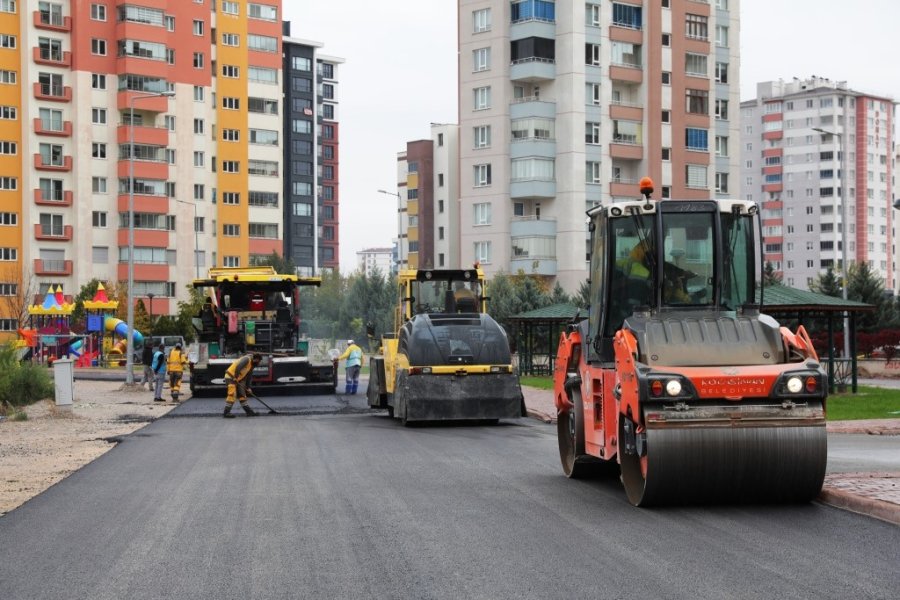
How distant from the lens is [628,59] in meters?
79.9

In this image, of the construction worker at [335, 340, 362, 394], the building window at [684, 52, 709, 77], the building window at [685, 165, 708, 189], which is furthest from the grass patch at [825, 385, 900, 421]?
the building window at [684, 52, 709, 77]

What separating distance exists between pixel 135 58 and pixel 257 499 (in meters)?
79.2

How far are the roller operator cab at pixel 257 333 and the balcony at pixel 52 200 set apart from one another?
52.0 metres

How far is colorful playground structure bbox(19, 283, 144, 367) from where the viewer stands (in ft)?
203

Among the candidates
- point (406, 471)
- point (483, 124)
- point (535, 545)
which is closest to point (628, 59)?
point (483, 124)

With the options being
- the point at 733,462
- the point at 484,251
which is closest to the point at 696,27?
the point at 484,251

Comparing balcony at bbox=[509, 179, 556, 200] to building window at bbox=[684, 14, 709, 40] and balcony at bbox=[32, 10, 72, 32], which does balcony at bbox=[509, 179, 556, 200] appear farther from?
balcony at bbox=[32, 10, 72, 32]

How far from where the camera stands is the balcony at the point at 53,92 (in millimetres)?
86000

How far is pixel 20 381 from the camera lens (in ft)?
104

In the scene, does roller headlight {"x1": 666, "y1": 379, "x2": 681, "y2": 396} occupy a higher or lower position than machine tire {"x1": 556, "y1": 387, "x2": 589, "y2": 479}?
higher

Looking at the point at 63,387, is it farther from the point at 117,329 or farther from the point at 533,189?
the point at 533,189

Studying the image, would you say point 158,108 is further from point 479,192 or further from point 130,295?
point 130,295

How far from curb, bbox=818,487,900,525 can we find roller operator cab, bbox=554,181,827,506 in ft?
0.97

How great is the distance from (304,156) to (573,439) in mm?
124652
